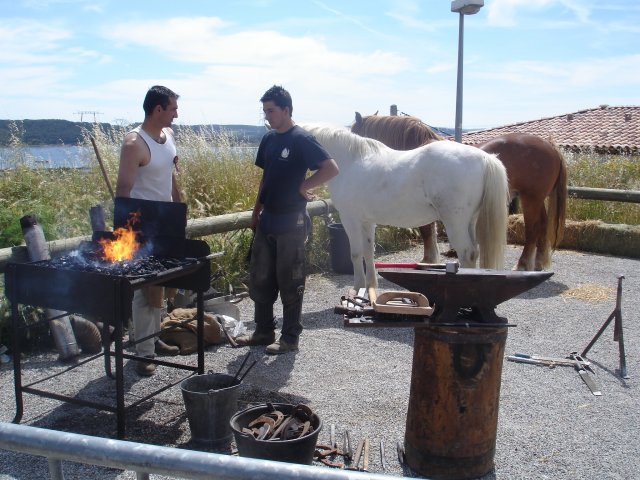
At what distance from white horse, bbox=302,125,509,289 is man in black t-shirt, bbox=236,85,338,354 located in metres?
1.25

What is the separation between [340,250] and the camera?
809 cm

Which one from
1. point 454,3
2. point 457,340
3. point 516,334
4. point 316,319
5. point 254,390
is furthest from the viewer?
point 454,3

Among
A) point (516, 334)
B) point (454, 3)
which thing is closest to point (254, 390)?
point (516, 334)

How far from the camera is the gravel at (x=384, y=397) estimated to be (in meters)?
3.37

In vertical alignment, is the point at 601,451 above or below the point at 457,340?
below

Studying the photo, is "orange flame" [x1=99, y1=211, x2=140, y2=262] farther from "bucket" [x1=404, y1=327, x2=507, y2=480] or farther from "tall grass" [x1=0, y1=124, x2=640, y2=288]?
"bucket" [x1=404, y1=327, x2=507, y2=480]

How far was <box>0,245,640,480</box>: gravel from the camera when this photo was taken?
337 centimetres

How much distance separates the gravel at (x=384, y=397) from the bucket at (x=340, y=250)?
6.06 ft

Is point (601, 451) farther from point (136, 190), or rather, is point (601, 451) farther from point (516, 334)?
point (136, 190)

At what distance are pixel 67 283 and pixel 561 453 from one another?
3088mm

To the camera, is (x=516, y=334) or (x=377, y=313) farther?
(x=516, y=334)

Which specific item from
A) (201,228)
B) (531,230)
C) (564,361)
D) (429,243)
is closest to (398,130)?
(429,243)

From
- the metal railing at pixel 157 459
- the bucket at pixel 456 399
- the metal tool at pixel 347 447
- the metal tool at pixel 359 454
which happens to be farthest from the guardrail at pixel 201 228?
the metal railing at pixel 157 459

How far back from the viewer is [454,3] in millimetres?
9852
